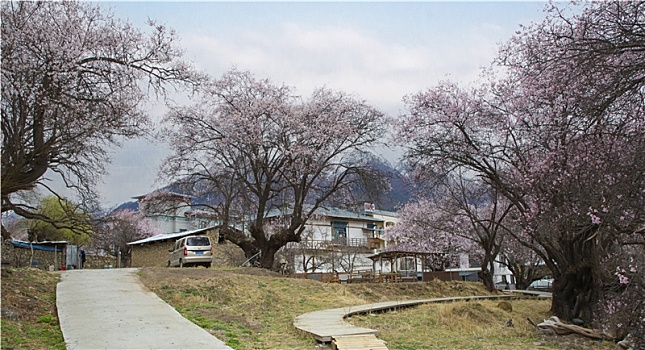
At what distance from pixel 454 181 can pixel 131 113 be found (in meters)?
17.5

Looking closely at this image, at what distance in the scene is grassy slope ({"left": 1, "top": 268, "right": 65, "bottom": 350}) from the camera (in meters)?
8.25

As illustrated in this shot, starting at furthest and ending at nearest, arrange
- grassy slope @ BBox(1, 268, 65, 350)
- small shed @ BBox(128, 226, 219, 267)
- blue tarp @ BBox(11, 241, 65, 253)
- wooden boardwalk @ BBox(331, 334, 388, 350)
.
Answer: small shed @ BBox(128, 226, 219, 267) < blue tarp @ BBox(11, 241, 65, 253) < wooden boardwalk @ BBox(331, 334, 388, 350) < grassy slope @ BBox(1, 268, 65, 350)

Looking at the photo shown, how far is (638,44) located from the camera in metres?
8.45

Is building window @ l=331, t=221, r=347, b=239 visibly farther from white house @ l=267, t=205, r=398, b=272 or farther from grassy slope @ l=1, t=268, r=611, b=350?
grassy slope @ l=1, t=268, r=611, b=350

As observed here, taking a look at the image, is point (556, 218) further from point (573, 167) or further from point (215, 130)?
point (215, 130)

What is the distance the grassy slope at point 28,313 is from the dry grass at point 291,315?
2465 millimetres

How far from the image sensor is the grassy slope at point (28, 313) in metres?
8.25

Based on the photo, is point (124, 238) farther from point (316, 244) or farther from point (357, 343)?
point (357, 343)

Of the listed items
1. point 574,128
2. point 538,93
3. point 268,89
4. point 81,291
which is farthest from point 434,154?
point 81,291

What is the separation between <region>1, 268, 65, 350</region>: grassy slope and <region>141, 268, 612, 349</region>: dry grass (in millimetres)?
2465

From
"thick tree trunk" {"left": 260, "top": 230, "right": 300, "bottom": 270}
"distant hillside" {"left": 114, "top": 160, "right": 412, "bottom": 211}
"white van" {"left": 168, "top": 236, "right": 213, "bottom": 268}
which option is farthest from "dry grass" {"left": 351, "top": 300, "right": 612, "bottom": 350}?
"white van" {"left": 168, "top": 236, "right": 213, "bottom": 268}

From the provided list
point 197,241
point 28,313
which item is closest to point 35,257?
point 197,241

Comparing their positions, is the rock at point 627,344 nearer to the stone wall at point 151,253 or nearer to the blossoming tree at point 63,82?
the blossoming tree at point 63,82

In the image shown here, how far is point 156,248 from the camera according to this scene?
3778 centimetres
